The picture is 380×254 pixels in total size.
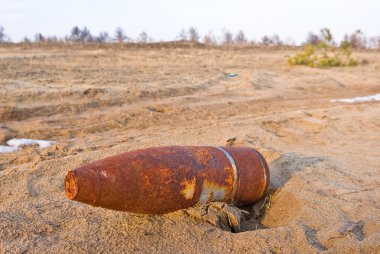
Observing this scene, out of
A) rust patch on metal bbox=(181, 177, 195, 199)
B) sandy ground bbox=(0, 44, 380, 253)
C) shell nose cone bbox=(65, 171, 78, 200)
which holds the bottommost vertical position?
sandy ground bbox=(0, 44, 380, 253)

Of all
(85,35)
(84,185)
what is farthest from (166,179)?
(85,35)

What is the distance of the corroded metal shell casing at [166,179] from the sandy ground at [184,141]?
0.22 m

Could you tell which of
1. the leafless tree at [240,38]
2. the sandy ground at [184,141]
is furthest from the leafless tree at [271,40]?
the sandy ground at [184,141]

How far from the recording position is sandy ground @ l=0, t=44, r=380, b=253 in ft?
9.30

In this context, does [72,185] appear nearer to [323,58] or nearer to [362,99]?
[362,99]

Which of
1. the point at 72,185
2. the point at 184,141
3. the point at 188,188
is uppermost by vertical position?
the point at 72,185

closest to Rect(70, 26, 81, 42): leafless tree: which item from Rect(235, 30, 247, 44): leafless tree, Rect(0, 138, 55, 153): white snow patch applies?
Rect(235, 30, 247, 44): leafless tree

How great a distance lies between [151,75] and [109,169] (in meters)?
7.77

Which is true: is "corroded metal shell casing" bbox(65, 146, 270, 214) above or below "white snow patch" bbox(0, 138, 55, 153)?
above

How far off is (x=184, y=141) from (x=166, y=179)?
2578mm

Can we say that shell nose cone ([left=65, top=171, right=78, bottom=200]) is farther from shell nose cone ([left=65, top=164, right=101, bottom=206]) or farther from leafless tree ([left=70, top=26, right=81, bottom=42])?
leafless tree ([left=70, top=26, right=81, bottom=42])

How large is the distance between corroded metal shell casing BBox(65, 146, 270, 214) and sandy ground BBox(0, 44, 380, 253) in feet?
0.71

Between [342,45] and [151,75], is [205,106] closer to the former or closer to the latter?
[151,75]

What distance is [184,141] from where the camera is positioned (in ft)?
17.5
